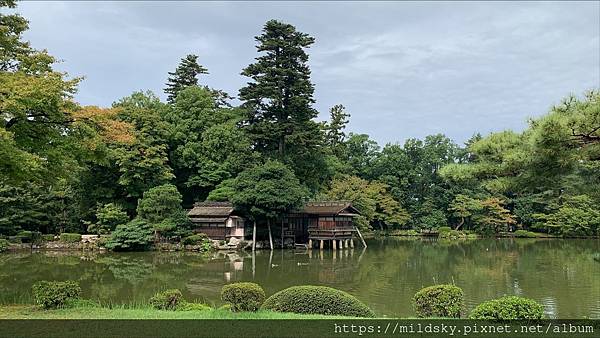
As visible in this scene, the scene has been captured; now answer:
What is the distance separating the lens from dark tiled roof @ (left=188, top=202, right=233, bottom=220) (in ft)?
95.6

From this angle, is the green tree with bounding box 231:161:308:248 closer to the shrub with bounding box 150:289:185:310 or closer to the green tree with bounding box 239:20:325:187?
the green tree with bounding box 239:20:325:187

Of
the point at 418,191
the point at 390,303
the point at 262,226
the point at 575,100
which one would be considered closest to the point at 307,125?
the point at 262,226

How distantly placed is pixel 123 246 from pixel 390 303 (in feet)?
63.0

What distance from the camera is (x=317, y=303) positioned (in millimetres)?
8172

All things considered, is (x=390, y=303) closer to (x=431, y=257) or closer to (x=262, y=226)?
(x=431, y=257)

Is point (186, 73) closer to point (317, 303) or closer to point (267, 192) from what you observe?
point (267, 192)

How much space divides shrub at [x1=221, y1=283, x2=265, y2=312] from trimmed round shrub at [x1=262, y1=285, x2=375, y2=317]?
40cm


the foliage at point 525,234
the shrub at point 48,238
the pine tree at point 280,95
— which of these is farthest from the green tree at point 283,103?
the foliage at point 525,234

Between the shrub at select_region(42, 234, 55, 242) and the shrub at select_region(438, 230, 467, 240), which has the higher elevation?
the shrub at select_region(42, 234, 55, 242)

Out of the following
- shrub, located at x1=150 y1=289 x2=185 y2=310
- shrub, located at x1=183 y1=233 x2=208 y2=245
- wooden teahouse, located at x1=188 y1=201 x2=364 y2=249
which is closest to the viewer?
shrub, located at x1=150 y1=289 x2=185 y2=310

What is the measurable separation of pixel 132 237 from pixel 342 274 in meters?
13.8

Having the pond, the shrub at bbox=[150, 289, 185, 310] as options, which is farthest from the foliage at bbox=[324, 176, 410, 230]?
the shrub at bbox=[150, 289, 185, 310]

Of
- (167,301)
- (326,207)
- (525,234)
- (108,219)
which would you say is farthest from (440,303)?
(525,234)

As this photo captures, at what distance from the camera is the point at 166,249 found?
91.9 feet
